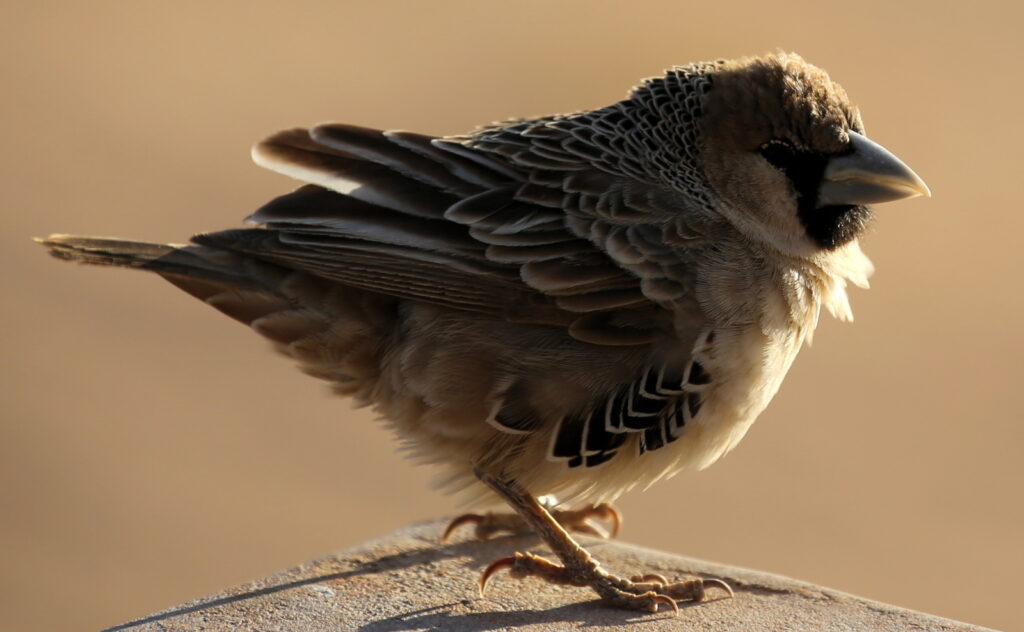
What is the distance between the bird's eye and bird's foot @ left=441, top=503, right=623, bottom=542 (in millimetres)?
1949

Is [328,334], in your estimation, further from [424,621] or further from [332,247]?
[424,621]

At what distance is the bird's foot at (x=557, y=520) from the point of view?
685cm

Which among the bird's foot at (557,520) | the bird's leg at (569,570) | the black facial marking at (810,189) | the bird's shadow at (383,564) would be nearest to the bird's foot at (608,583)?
the bird's leg at (569,570)

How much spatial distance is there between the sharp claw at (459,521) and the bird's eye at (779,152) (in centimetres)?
242

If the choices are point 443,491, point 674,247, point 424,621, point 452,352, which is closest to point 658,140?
point 674,247

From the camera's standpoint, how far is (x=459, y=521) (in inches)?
267

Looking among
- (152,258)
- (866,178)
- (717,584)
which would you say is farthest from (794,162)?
(152,258)

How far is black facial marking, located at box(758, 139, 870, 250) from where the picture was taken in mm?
6016

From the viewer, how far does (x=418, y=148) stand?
6332 mm

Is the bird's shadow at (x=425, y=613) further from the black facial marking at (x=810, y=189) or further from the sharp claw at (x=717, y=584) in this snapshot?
the black facial marking at (x=810, y=189)

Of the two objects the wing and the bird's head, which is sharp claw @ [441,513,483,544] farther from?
the bird's head

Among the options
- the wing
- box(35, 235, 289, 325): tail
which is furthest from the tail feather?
the wing

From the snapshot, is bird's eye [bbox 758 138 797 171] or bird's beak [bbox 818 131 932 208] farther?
bird's eye [bbox 758 138 797 171]

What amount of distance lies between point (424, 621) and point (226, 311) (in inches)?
69.9
